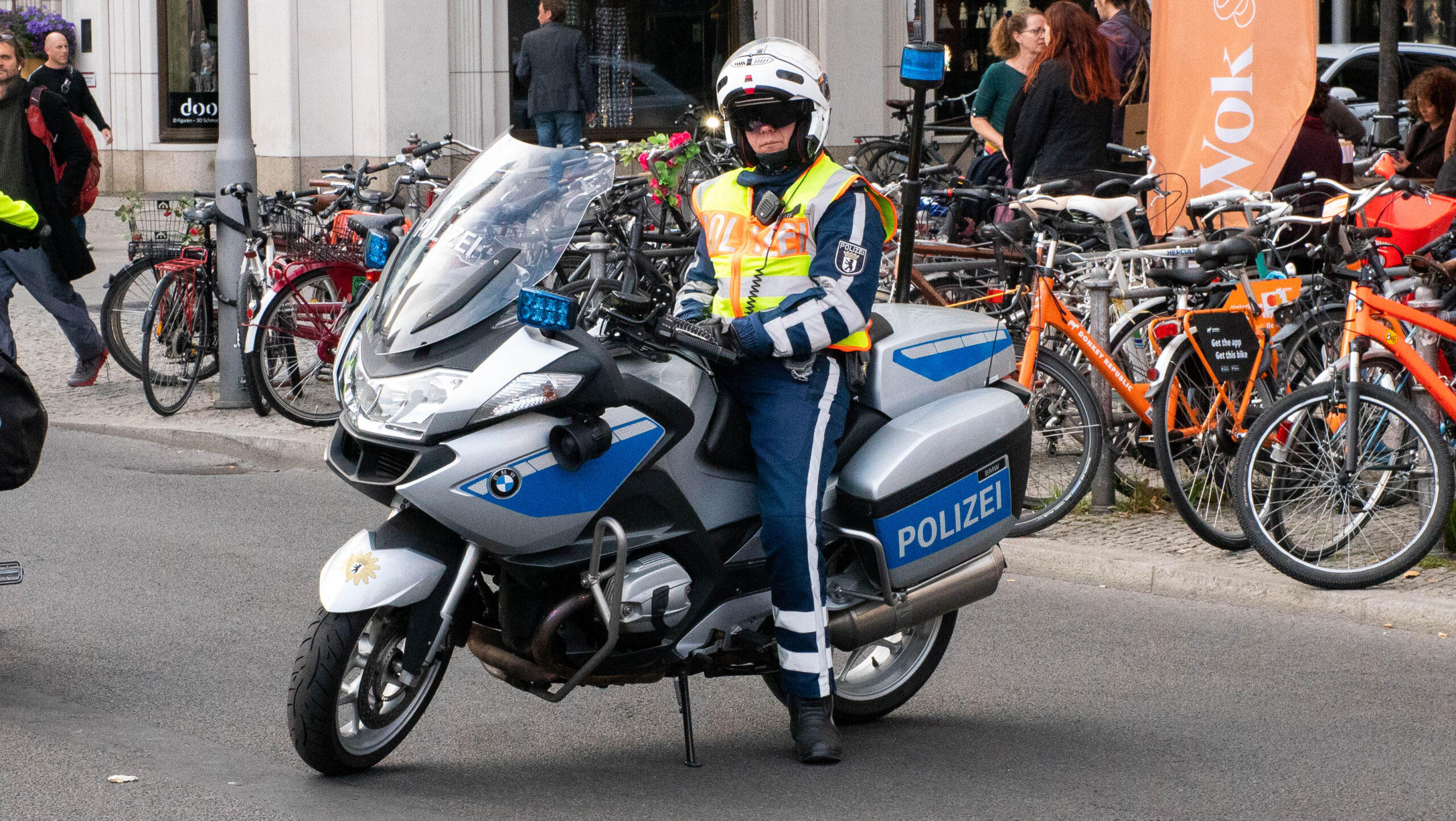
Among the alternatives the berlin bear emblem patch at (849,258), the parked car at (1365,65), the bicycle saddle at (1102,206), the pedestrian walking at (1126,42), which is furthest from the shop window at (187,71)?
the berlin bear emblem patch at (849,258)

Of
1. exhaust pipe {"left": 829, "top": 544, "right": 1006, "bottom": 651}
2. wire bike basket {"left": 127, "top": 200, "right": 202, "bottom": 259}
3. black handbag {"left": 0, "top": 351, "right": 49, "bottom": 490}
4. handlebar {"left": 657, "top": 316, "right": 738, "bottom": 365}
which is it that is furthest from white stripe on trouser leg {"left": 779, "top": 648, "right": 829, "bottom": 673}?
wire bike basket {"left": 127, "top": 200, "right": 202, "bottom": 259}

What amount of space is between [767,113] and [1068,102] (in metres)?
5.35

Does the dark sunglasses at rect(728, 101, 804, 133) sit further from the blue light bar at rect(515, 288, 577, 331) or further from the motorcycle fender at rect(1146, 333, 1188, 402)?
the motorcycle fender at rect(1146, 333, 1188, 402)

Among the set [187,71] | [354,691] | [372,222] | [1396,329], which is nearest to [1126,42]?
[372,222]

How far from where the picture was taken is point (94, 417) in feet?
32.8

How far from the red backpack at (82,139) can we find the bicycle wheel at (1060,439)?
20.2 ft

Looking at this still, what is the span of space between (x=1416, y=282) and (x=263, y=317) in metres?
5.77

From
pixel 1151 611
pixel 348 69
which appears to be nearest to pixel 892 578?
pixel 1151 611

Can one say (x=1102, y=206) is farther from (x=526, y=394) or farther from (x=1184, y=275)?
(x=526, y=394)

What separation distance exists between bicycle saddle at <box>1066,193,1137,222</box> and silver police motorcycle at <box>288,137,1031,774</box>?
3.71 meters

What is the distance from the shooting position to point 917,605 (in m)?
4.64

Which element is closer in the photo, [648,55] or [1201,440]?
[1201,440]

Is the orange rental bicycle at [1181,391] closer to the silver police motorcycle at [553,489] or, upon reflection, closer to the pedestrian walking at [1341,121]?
the silver police motorcycle at [553,489]

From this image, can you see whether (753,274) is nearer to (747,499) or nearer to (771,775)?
(747,499)
